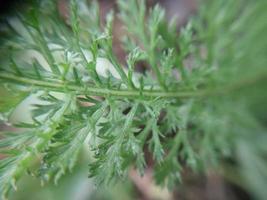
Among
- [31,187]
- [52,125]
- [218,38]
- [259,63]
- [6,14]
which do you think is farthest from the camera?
[31,187]

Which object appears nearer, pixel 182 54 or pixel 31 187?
pixel 182 54

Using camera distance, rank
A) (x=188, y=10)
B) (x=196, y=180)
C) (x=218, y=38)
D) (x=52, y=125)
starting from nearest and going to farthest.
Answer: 1. (x=52, y=125)
2. (x=218, y=38)
3. (x=196, y=180)
4. (x=188, y=10)

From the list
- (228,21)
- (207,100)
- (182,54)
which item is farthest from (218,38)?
(182,54)

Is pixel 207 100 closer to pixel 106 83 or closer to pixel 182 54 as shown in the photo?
pixel 182 54

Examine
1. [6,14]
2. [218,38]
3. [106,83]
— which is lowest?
[106,83]

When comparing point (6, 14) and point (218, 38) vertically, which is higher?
point (218, 38)

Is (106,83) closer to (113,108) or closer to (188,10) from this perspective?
(113,108)

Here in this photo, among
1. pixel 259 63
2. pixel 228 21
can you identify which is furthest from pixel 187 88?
pixel 259 63
